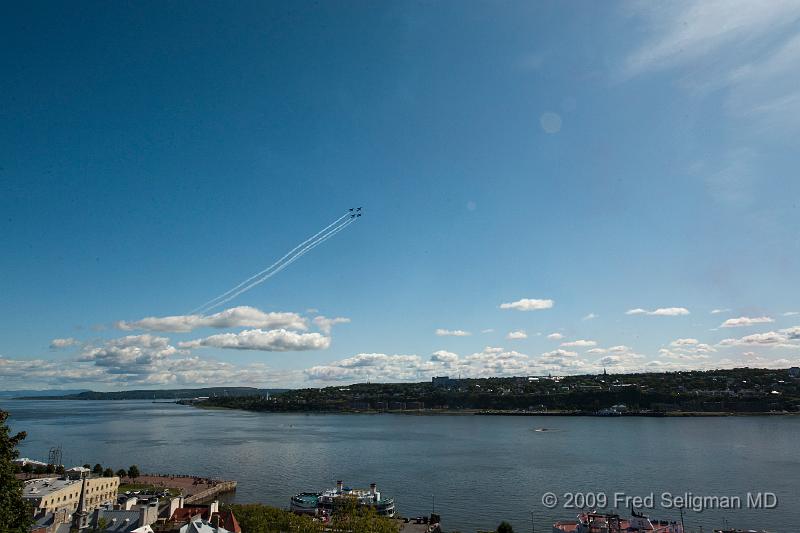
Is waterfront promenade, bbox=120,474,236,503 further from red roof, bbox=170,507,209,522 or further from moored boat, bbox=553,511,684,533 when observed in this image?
moored boat, bbox=553,511,684,533

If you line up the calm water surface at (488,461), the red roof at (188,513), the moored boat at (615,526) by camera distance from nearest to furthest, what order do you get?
the moored boat at (615,526) → the red roof at (188,513) → the calm water surface at (488,461)

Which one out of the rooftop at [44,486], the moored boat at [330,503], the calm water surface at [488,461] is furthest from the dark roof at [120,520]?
the calm water surface at [488,461]

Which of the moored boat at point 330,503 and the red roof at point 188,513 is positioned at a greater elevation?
the red roof at point 188,513

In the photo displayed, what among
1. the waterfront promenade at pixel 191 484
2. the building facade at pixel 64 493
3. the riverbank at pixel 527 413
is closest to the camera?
the building facade at pixel 64 493

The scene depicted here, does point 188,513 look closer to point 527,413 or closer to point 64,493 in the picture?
point 64,493

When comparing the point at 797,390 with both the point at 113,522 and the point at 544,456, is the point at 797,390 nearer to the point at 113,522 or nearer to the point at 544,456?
the point at 544,456

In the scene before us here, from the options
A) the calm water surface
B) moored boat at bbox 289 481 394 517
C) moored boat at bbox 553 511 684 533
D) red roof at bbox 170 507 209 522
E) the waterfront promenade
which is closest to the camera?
moored boat at bbox 553 511 684 533

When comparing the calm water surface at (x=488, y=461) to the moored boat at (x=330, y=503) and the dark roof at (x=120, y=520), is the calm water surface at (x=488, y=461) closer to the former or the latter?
the moored boat at (x=330, y=503)

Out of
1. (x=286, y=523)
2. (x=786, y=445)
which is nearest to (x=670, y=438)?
(x=786, y=445)

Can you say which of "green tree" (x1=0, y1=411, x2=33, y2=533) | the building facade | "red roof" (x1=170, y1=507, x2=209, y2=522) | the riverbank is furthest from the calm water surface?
the riverbank
